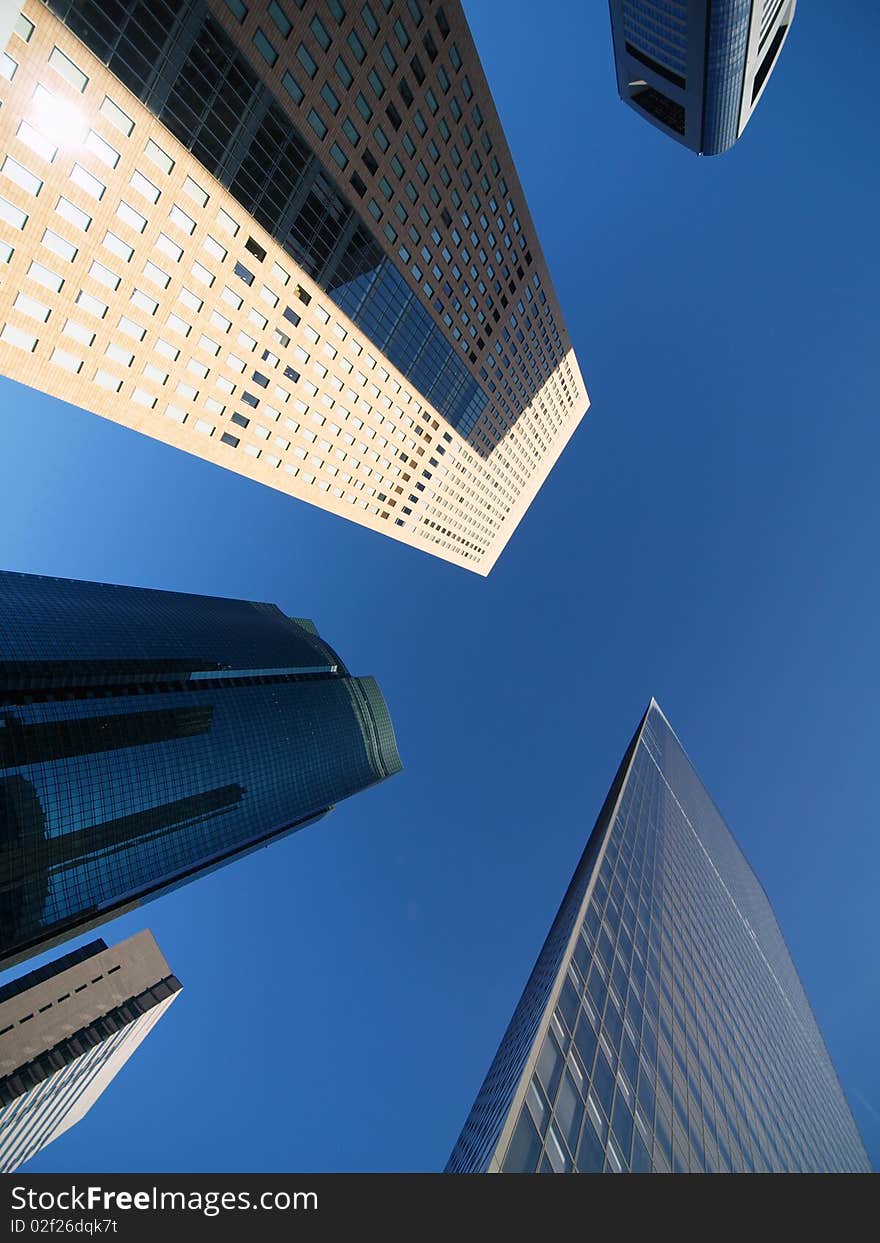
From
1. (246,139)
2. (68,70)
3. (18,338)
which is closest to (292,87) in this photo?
(246,139)

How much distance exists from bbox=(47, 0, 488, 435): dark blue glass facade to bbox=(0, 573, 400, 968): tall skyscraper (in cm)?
8097

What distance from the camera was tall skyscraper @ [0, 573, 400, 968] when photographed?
78125 mm

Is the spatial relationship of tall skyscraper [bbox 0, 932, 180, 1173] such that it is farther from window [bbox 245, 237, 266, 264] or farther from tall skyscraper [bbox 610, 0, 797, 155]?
tall skyscraper [bbox 610, 0, 797, 155]

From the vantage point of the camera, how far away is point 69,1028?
3856 inches

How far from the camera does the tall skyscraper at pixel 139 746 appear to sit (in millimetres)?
78125

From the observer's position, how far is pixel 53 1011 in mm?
96250

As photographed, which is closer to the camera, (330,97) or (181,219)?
(181,219)

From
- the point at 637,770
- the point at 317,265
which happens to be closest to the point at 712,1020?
the point at 637,770

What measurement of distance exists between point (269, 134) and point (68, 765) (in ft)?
296

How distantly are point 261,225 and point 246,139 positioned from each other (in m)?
5.14

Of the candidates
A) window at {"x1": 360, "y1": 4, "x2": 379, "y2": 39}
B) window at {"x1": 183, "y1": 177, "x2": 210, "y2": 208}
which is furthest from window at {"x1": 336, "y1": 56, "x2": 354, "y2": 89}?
window at {"x1": 183, "y1": 177, "x2": 210, "y2": 208}

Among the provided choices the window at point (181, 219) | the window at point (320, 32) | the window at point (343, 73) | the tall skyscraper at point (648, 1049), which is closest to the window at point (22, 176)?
the window at point (181, 219)

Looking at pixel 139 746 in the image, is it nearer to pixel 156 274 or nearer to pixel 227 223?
pixel 156 274

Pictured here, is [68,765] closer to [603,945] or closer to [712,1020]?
[603,945]
